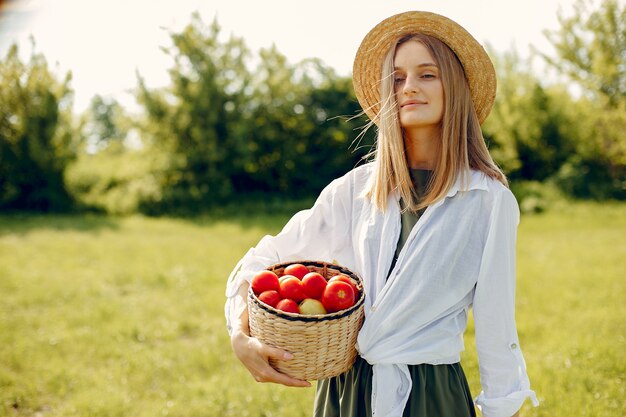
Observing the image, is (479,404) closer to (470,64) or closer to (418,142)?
(418,142)

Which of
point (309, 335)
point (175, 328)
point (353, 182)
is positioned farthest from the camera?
point (175, 328)

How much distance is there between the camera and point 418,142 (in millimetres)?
1951

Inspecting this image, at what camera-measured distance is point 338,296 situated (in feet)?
5.15

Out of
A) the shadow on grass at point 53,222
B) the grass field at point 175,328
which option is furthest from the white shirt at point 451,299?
the shadow on grass at point 53,222

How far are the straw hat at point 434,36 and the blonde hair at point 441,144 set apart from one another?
31mm

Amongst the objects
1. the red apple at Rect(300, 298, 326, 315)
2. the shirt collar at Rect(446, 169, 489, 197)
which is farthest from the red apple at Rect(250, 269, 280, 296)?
the shirt collar at Rect(446, 169, 489, 197)

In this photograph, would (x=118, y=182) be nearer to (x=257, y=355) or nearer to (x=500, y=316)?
(x=257, y=355)

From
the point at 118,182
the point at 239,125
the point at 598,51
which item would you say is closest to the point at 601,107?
the point at 598,51

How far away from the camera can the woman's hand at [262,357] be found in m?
1.54

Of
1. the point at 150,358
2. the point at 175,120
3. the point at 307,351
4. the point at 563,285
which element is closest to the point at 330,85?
the point at 175,120

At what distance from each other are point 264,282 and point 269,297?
0.23ft

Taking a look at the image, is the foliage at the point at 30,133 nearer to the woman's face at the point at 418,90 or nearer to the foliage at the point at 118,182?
the foliage at the point at 118,182

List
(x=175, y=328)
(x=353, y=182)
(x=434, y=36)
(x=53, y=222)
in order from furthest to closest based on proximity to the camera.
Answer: (x=53, y=222) → (x=175, y=328) → (x=353, y=182) → (x=434, y=36)

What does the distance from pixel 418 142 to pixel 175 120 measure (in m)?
12.9
